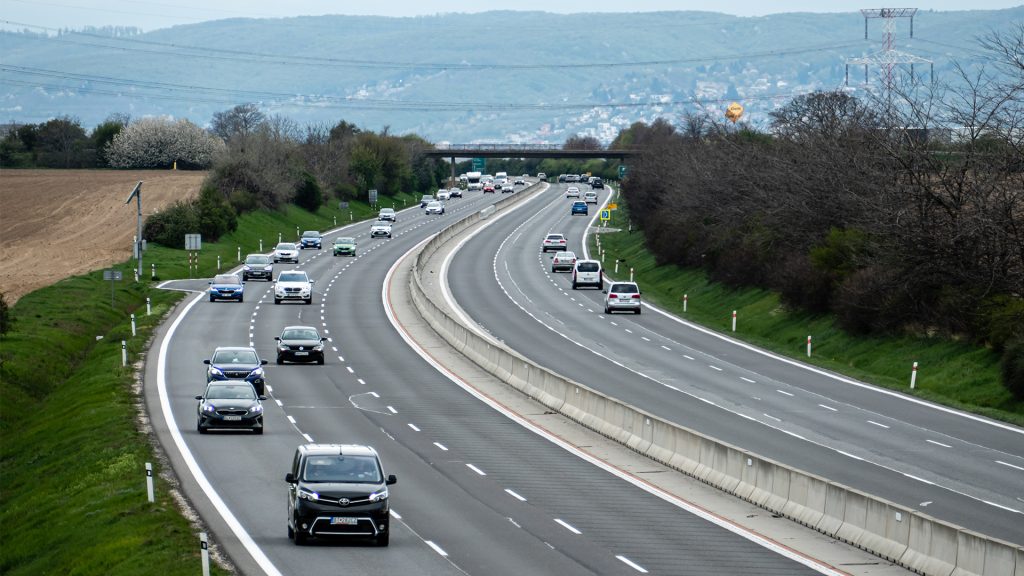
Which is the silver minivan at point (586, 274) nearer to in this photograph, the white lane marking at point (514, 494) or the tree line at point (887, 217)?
the tree line at point (887, 217)

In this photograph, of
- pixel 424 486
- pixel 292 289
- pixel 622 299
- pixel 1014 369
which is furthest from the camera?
pixel 292 289

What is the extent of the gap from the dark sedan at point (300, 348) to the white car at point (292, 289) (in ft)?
67.2

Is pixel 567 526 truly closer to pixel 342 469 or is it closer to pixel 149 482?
pixel 342 469

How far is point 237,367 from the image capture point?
132 feet

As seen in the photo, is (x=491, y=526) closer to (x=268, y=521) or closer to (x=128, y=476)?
(x=268, y=521)

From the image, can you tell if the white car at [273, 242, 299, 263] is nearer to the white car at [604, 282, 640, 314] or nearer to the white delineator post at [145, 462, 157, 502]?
the white car at [604, 282, 640, 314]

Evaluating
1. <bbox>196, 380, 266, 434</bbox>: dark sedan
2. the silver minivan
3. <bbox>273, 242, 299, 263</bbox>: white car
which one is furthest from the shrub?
<bbox>273, 242, 299, 263</bbox>: white car

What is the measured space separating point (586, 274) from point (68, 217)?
45.6m

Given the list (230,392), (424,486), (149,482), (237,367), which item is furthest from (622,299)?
(149,482)

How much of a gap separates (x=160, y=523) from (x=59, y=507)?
18.4 feet

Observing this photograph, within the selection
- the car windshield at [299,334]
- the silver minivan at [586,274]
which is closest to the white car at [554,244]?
the silver minivan at [586,274]

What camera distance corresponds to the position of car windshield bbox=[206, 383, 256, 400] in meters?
34.6

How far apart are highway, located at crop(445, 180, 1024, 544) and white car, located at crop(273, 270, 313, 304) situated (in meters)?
8.26

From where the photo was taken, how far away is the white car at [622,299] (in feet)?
221
